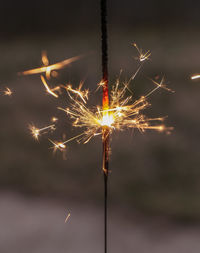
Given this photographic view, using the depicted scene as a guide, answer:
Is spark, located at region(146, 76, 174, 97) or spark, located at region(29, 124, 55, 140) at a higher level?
spark, located at region(146, 76, 174, 97)

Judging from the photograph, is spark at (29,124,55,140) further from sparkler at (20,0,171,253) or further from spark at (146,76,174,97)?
spark at (146,76,174,97)

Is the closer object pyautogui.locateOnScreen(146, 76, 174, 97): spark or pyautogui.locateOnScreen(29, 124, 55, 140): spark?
pyautogui.locateOnScreen(146, 76, 174, 97): spark

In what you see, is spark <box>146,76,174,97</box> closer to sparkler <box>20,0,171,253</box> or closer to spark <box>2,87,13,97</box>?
sparkler <box>20,0,171,253</box>

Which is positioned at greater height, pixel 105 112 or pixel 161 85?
pixel 161 85

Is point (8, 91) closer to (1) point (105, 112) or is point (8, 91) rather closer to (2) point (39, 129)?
(2) point (39, 129)

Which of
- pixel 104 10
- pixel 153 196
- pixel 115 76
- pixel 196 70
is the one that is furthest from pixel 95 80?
pixel 104 10

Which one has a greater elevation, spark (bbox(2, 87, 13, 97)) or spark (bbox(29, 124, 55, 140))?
spark (bbox(2, 87, 13, 97))

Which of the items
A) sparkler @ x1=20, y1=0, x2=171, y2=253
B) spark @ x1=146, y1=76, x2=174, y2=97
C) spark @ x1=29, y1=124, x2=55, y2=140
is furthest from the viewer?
spark @ x1=29, y1=124, x2=55, y2=140

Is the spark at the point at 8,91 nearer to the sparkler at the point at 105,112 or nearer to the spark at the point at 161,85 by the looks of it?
the sparkler at the point at 105,112

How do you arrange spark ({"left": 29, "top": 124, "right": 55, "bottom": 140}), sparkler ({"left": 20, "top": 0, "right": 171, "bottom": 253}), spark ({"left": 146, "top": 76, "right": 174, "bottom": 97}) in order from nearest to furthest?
sparkler ({"left": 20, "top": 0, "right": 171, "bottom": 253}), spark ({"left": 146, "top": 76, "right": 174, "bottom": 97}), spark ({"left": 29, "top": 124, "right": 55, "bottom": 140})

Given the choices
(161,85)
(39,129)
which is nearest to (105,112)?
(161,85)

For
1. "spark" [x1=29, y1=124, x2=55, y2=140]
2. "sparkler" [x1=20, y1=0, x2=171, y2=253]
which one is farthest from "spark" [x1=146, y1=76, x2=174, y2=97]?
"spark" [x1=29, y1=124, x2=55, y2=140]
